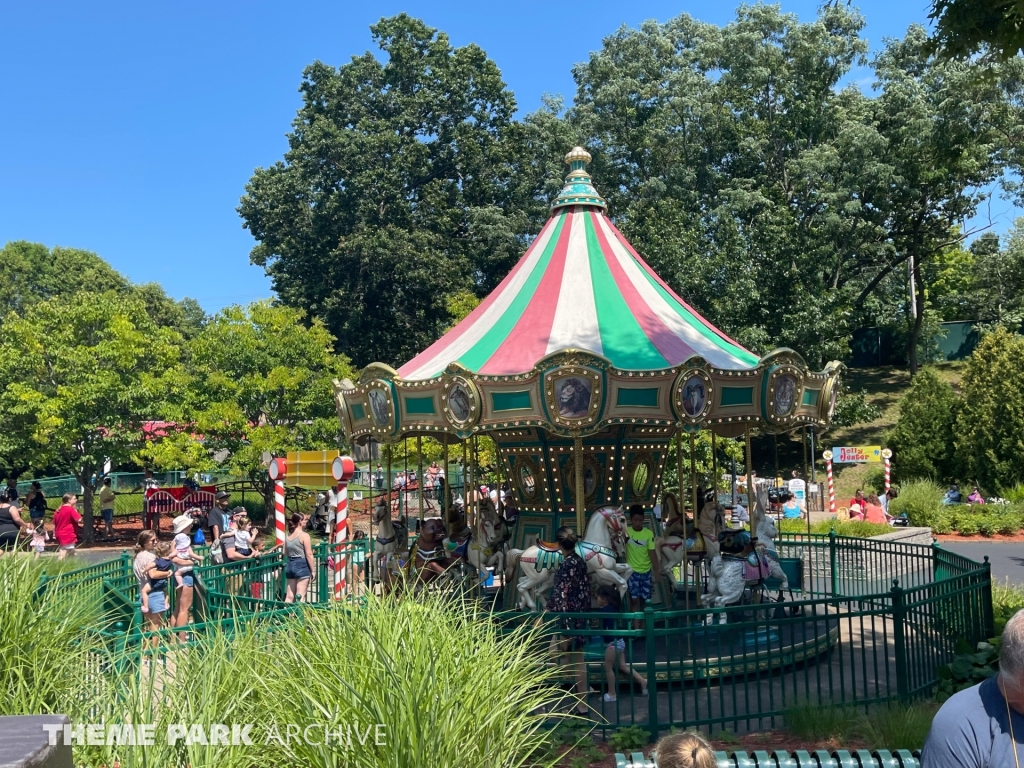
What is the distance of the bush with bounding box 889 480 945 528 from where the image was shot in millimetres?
22953

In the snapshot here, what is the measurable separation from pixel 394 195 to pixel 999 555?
25731mm

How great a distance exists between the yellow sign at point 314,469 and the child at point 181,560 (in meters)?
1.97

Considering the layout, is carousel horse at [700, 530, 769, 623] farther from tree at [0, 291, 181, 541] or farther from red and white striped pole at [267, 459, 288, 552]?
tree at [0, 291, 181, 541]

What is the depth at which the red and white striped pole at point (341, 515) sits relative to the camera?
11.8m

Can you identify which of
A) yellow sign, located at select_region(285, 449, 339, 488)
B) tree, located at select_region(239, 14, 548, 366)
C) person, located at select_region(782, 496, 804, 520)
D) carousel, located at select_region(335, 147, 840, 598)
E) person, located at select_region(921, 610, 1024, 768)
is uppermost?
tree, located at select_region(239, 14, 548, 366)

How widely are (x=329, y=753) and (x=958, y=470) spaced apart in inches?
1112

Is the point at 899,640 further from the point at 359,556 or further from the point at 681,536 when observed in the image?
the point at 359,556

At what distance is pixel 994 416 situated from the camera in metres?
26.6

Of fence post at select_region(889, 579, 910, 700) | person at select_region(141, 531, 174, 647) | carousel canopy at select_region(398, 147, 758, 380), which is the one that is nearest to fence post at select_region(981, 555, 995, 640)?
fence post at select_region(889, 579, 910, 700)

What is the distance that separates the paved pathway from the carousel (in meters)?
6.31

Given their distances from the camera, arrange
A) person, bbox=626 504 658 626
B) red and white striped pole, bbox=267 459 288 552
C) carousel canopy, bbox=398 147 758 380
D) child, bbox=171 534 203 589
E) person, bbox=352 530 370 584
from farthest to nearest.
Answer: person, bbox=352 530 370 584
red and white striped pole, bbox=267 459 288 552
child, bbox=171 534 203 589
carousel canopy, bbox=398 147 758 380
person, bbox=626 504 658 626

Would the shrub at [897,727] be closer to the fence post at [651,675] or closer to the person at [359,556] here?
the fence post at [651,675]

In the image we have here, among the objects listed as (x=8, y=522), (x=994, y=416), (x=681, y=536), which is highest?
(x=994, y=416)

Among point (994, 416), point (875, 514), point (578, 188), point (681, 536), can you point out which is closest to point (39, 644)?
point (681, 536)
